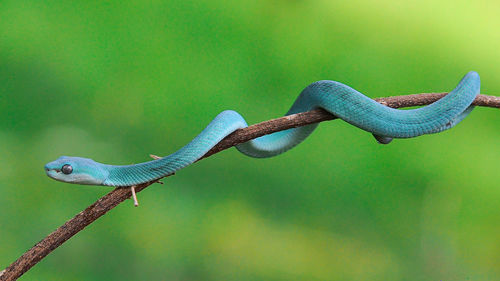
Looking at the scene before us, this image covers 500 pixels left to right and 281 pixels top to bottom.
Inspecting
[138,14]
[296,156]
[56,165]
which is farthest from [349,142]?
[56,165]

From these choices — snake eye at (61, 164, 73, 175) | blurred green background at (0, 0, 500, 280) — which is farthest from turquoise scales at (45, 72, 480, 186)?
blurred green background at (0, 0, 500, 280)

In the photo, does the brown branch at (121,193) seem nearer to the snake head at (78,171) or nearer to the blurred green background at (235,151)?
the snake head at (78,171)

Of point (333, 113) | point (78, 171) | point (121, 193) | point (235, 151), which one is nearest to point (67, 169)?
point (78, 171)

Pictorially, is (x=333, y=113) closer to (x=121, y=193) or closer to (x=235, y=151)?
(x=121, y=193)

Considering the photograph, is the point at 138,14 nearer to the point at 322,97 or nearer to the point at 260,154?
the point at 260,154

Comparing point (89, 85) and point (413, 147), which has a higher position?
point (89, 85)

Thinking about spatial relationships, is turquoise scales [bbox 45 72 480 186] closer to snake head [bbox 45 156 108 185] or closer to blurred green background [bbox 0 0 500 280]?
snake head [bbox 45 156 108 185]

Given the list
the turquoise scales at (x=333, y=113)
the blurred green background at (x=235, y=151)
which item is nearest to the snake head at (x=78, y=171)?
the turquoise scales at (x=333, y=113)
